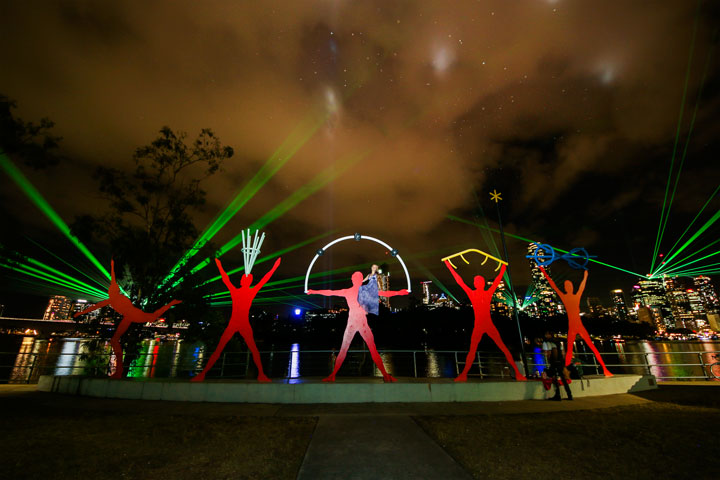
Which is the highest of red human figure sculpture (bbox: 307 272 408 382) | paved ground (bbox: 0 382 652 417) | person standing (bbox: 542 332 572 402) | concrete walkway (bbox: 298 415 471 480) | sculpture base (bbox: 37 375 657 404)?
red human figure sculpture (bbox: 307 272 408 382)

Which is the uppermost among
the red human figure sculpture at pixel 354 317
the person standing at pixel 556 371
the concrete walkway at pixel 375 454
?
the red human figure sculpture at pixel 354 317

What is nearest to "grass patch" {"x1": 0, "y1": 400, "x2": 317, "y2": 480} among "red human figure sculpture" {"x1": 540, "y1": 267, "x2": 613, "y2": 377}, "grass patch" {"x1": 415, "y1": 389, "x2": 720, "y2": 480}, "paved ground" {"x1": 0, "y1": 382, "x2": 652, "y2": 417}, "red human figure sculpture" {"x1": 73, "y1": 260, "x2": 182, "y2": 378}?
"paved ground" {"x1": 0, "y1": 382, "x2": 652, "y2": 417}

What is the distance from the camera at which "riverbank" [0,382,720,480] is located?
17.6 feet

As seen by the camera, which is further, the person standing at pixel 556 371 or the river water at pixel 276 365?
the river water at pixel 276 365

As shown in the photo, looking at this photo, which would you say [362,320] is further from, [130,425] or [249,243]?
[130,425]

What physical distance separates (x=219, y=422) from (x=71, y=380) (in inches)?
324

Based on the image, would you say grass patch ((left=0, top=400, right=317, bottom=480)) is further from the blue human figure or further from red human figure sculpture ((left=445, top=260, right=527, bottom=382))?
red human figure sculpture ((left=445, top=260, right=527, bottom=382))

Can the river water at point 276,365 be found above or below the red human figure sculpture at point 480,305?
below

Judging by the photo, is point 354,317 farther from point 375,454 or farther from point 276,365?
point 276,365

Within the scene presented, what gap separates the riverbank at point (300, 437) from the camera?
536 centimetres

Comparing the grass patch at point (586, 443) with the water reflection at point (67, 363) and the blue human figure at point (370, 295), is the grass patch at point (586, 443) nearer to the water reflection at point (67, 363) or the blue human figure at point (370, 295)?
the blue human figure at point (370, 295)

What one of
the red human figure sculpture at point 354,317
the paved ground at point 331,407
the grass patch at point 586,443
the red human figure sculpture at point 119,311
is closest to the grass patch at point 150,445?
the paved ground at point 331,407

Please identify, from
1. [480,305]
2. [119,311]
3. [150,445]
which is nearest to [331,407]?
[150,445]

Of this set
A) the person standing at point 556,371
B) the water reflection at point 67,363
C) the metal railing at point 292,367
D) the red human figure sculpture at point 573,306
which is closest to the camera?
the person standing at point 556,371
